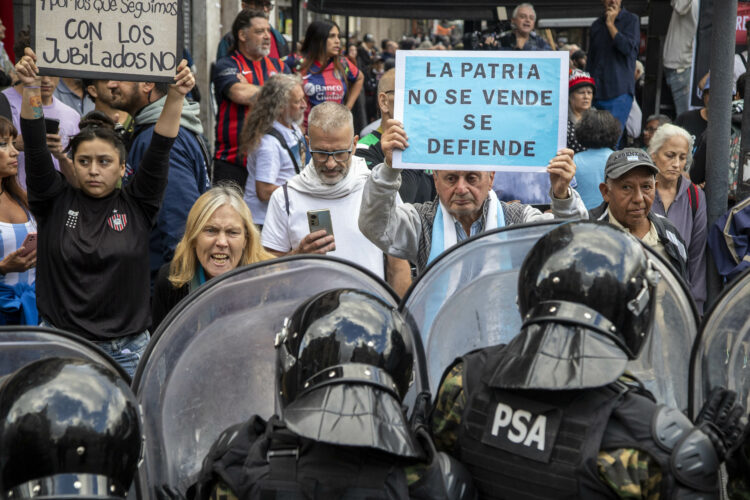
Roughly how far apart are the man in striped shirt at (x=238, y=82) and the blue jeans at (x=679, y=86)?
487 centimetres

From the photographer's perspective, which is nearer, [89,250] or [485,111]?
[485,111]

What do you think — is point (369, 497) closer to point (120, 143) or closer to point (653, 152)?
point (120, 143)

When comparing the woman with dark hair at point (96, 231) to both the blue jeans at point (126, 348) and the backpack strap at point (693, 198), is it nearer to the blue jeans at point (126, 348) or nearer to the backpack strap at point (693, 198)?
the blue jeans at point (126, 348)

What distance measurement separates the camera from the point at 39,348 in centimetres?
243

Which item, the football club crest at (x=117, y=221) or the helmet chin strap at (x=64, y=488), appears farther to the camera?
the football club crest at (x=117, y=221)

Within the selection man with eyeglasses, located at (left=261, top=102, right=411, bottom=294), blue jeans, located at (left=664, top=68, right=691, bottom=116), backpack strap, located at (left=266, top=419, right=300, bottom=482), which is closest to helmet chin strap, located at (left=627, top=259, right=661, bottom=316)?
backpack strap, located at (left=266, top=419, right=300, bottom=482)

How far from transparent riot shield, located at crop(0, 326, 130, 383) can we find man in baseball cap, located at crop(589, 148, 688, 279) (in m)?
2.93

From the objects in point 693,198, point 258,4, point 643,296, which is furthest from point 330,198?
point 258,4

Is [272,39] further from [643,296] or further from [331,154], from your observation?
[643,296]

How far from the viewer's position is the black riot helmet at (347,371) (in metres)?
2.04

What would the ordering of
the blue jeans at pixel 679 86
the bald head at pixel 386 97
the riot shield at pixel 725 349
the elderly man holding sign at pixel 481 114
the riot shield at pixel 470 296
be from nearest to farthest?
1. the riot shield at pixel 725 349
2. the riot shield at pixel 470 296
3. the elderly man holding sign at pixel 481 114
4. the bald head at pixel 386 97
5. the blue jeans at pixel 679 86

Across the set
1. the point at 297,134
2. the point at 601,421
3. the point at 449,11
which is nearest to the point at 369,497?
the point at 601,421

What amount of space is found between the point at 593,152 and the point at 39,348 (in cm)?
466

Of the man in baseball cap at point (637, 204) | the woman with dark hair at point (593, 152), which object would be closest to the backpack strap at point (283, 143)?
the woman with dark hair at point (593, 152)
